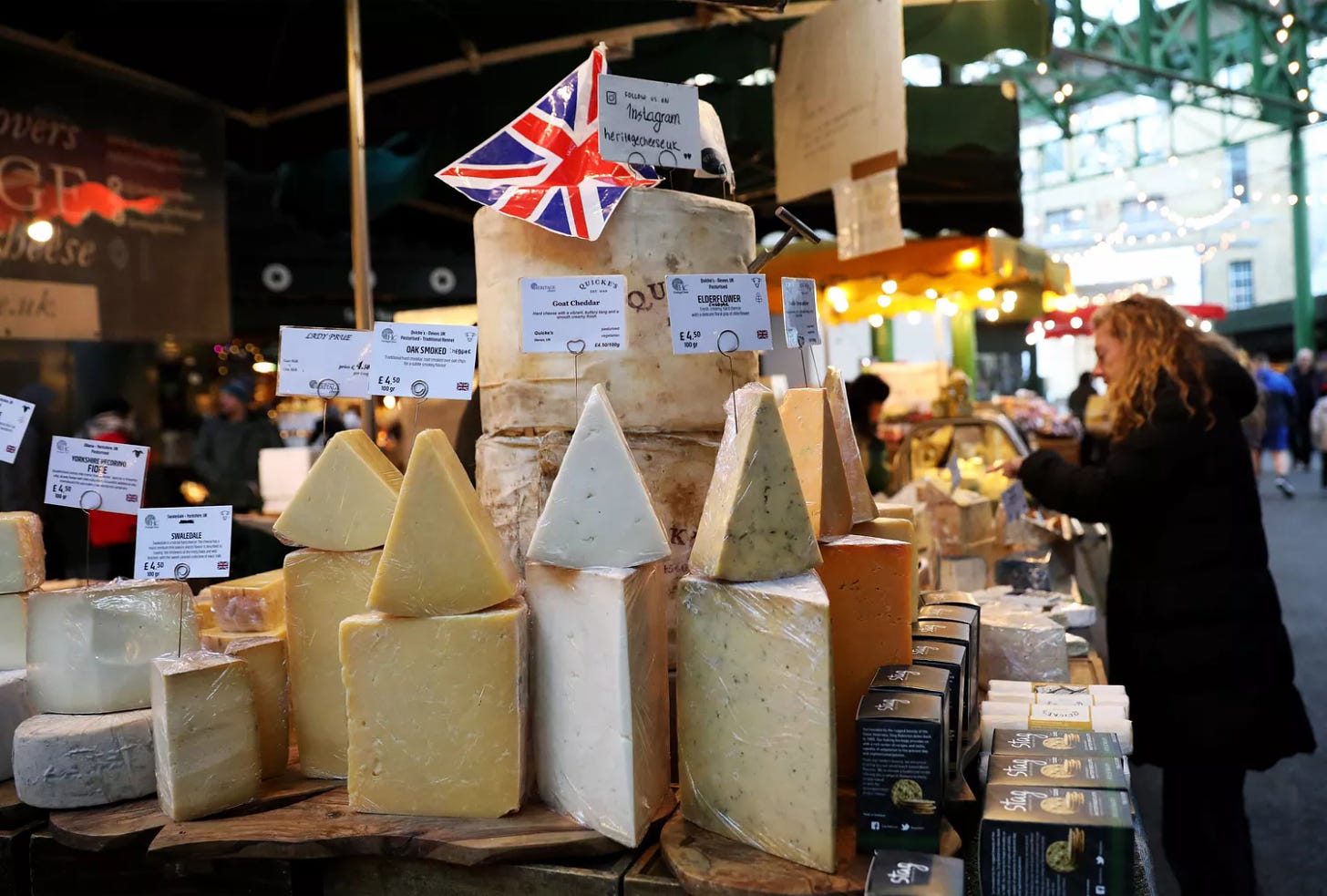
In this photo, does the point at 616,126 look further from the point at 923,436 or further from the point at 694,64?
the point at 923,436

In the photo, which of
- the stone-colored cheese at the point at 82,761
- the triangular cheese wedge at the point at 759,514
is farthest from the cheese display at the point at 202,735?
the triangular cheese wedge at the point at 759,514

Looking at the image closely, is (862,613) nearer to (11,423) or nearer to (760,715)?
(760,715)

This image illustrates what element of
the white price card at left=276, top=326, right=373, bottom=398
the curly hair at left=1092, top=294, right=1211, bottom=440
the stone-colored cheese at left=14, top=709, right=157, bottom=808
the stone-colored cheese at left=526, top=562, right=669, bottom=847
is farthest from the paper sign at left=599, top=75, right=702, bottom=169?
the curly hair at left=1092, top=294, right=1211, bottom=440

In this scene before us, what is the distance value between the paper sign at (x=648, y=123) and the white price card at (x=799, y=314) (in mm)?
262

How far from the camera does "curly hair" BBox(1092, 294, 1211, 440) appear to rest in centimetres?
240

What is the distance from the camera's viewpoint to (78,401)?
3998mm

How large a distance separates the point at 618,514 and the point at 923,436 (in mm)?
3811

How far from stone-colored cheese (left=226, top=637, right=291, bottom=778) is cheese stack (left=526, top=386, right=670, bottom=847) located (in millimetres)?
484

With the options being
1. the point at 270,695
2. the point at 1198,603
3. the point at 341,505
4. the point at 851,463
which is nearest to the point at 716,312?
the point at 851,463

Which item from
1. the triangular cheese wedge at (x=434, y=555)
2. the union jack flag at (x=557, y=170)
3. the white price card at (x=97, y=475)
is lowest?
the triangular cheese wedge at (x=434, y=555)

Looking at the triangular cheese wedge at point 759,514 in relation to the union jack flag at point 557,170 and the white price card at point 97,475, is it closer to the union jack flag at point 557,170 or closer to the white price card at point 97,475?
the union jack flag at point 557,170

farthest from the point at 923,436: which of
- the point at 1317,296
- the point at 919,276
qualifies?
the point at 1317,296

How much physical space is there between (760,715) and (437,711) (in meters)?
0.44

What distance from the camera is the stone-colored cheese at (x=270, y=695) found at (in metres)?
1.53
